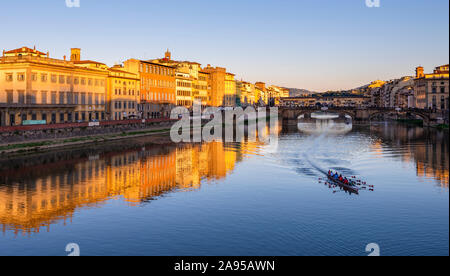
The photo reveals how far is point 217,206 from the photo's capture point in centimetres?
2984

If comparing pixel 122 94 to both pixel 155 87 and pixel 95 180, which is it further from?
pixel 95 180

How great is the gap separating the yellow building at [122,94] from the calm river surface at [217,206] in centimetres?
3268

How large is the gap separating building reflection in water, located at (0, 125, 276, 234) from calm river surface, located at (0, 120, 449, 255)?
0.09 meters

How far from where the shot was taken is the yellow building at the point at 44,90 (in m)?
63.0

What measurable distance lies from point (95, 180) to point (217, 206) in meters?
13.7

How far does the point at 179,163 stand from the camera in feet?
162

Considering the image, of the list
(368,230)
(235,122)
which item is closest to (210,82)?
(235,122)

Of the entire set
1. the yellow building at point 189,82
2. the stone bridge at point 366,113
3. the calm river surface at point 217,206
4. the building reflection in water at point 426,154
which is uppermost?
the yellow building at point 189,82

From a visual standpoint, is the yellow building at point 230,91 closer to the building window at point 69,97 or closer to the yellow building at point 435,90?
the yellow building at point 435,90

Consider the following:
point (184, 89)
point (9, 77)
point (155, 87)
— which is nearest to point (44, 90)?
point (9, 77)

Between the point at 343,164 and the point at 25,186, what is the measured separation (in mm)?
32426

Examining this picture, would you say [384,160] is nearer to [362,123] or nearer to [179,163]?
[179,163]
